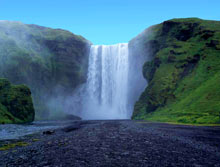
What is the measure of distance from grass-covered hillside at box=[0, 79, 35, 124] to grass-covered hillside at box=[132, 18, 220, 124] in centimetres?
3602

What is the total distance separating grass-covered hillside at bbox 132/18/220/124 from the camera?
49.6 m

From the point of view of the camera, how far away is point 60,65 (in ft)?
393

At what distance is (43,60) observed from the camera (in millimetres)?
116062

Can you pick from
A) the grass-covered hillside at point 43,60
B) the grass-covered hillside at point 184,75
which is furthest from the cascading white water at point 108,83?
the grass-covered hillside at point 184,75

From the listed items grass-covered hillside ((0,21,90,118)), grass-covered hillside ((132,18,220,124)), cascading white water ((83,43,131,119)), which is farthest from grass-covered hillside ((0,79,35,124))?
cascading white water ((83,43,131,119))

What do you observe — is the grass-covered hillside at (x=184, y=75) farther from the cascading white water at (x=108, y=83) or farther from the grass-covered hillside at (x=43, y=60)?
the grass-covered hillside at (x=43, y=60)

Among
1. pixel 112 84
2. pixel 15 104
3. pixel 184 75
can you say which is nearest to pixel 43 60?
pixel 112 84

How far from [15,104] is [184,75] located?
54.7m

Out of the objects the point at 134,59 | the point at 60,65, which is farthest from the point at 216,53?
the point at 60,65

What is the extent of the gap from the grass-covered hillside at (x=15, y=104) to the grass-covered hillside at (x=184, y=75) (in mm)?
36020

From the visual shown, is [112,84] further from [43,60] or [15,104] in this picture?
[15,104]

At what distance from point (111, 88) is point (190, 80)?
48641 millimetres

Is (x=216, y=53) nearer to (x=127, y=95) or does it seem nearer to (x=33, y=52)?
(x=127, y=95)

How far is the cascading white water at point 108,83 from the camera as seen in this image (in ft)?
341
